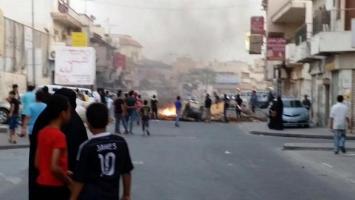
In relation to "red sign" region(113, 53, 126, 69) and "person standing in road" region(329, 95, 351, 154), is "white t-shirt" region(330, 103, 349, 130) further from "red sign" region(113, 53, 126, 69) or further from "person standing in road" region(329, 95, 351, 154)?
"red sign" region(113, 53, 126, 69)

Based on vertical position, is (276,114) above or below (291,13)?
below

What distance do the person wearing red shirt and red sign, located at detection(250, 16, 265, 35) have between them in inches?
2204

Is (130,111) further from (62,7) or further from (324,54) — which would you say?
(62,7)

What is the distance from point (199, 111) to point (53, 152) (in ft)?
130

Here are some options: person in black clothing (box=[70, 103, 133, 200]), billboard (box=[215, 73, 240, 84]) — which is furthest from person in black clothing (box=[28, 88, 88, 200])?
billboard (box=[215, 73, 240, 84])

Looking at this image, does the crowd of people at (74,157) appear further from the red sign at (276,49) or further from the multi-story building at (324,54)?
the red sign at (276,49)

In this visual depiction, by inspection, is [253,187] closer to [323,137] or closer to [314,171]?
[314,171]

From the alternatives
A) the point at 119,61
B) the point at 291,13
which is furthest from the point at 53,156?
the point at 119,61

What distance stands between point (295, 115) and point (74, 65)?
38.0ft

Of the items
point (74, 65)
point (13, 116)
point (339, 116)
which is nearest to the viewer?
point (339, 116)

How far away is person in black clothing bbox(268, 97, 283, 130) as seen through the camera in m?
34.7

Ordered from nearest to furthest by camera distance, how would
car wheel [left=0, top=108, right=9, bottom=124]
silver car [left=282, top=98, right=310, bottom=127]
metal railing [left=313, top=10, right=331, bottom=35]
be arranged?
1. car wheel [left=0, top=108, right=9, bottom=124]
2. metal railing [left=313, top=10, right=331, bottom=35]
3. silver car [left=282, top=98, right=310, bottom=127]

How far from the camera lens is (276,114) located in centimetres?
3481

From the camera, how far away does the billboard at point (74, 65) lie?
3938 centimetres
